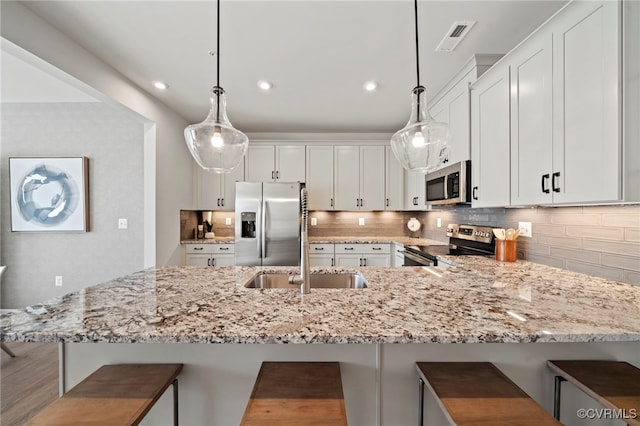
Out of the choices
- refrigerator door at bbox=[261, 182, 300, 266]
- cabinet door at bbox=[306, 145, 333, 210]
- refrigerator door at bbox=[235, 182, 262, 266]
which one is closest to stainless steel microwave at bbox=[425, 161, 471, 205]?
cabinet door at bbox=[306, 145, 333, 210]

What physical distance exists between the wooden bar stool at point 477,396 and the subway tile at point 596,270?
3.54 feet

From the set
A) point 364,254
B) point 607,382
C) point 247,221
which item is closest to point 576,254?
point 607,382

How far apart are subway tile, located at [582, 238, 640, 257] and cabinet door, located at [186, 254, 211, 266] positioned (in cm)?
390

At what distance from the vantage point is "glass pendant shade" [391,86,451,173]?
148 centimetres

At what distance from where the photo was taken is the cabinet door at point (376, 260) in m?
3.91

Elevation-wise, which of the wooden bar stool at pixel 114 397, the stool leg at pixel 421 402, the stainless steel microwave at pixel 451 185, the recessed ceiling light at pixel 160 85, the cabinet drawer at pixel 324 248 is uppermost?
the recessed ceiling light at pixel 160 85

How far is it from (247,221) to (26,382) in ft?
7.88

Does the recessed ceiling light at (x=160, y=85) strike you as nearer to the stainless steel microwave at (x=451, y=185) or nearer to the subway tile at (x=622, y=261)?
the stainless steel microwave at (x=451, y=185)

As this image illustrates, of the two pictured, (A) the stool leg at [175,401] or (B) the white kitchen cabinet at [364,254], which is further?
(B) the white kitchen cabinet at [364,254]

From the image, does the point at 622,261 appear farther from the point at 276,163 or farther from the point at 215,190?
the point at 215,190

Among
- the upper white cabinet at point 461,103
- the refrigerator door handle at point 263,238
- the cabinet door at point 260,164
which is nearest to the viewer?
the upper white cabinet at point 461,103

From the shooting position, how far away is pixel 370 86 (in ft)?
8.99

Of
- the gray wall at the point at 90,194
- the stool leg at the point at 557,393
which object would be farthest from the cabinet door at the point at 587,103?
the gray wall at the point at 90,194

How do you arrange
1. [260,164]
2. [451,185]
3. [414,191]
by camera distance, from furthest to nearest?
[260,164] → [414,191] → [451,185]
